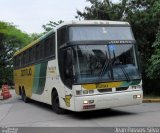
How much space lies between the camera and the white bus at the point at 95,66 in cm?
1305

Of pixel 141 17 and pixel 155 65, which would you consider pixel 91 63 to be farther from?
pixel 141 17

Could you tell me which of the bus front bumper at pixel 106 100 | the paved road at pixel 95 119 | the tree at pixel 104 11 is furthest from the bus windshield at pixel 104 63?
the tree at pixel 104 11

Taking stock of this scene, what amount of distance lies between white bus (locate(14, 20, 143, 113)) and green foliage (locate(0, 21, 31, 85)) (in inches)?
1801

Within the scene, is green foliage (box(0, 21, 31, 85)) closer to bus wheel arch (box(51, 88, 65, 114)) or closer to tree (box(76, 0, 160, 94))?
tree (box(76, 0, 160, 94))

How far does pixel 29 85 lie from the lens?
71.3 ft

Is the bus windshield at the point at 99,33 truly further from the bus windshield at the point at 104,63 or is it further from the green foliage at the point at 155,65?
the green foliage at the point at 155,65

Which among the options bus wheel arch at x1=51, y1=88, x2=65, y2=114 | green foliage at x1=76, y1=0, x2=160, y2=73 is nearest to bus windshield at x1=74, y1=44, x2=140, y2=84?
bus wheel arch at x1=51, y1=88, x2=65, y2=114

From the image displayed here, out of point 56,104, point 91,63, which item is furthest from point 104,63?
point 56,104

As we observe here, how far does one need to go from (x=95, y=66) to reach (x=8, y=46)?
4960cm

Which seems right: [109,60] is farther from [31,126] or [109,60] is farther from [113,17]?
[113,17]

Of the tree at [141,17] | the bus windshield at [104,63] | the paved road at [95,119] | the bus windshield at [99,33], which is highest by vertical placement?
the tree at [141,17]

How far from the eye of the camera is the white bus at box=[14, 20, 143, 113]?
42.8 ft

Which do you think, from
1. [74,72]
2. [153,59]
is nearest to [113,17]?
[153,59]

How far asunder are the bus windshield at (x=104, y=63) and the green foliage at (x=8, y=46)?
46.8 meters
